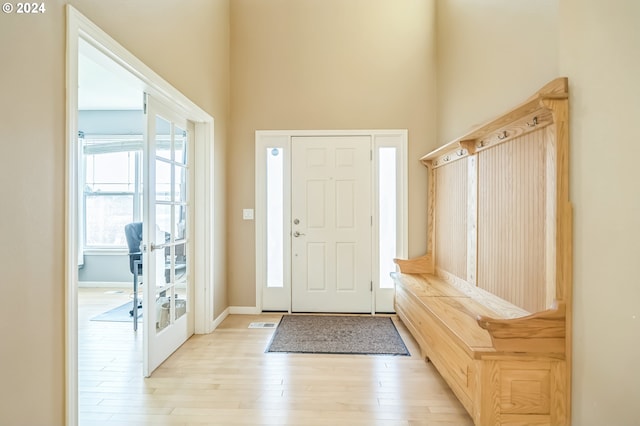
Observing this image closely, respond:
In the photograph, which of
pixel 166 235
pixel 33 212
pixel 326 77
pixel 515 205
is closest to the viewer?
pixel 33 212

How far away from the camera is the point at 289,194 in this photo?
357cm

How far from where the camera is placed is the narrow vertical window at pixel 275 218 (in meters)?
3.61

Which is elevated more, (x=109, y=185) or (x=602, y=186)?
(x=109, y=185)

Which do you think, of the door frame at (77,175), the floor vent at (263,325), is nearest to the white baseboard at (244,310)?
the floor vent at (263,325)

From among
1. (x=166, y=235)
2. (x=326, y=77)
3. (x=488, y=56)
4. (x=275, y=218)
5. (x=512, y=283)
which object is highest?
(x=326, y=77)

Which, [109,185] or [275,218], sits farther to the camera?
[109,185]

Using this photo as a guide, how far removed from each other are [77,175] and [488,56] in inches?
110

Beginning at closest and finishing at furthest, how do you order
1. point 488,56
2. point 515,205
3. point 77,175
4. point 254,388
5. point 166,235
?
point 77,175 → point 515,205 → point 254,388 → point 488,56 → point 166,235

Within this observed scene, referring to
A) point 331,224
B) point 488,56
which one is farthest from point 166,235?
point 488,56

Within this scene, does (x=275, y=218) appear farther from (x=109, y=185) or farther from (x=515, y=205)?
(x=109, y=185)

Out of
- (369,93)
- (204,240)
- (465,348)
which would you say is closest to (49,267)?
(204,240)

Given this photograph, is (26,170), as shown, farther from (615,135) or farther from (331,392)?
(615,135)

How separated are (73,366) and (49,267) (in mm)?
469

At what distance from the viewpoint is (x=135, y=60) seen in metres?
1.86
